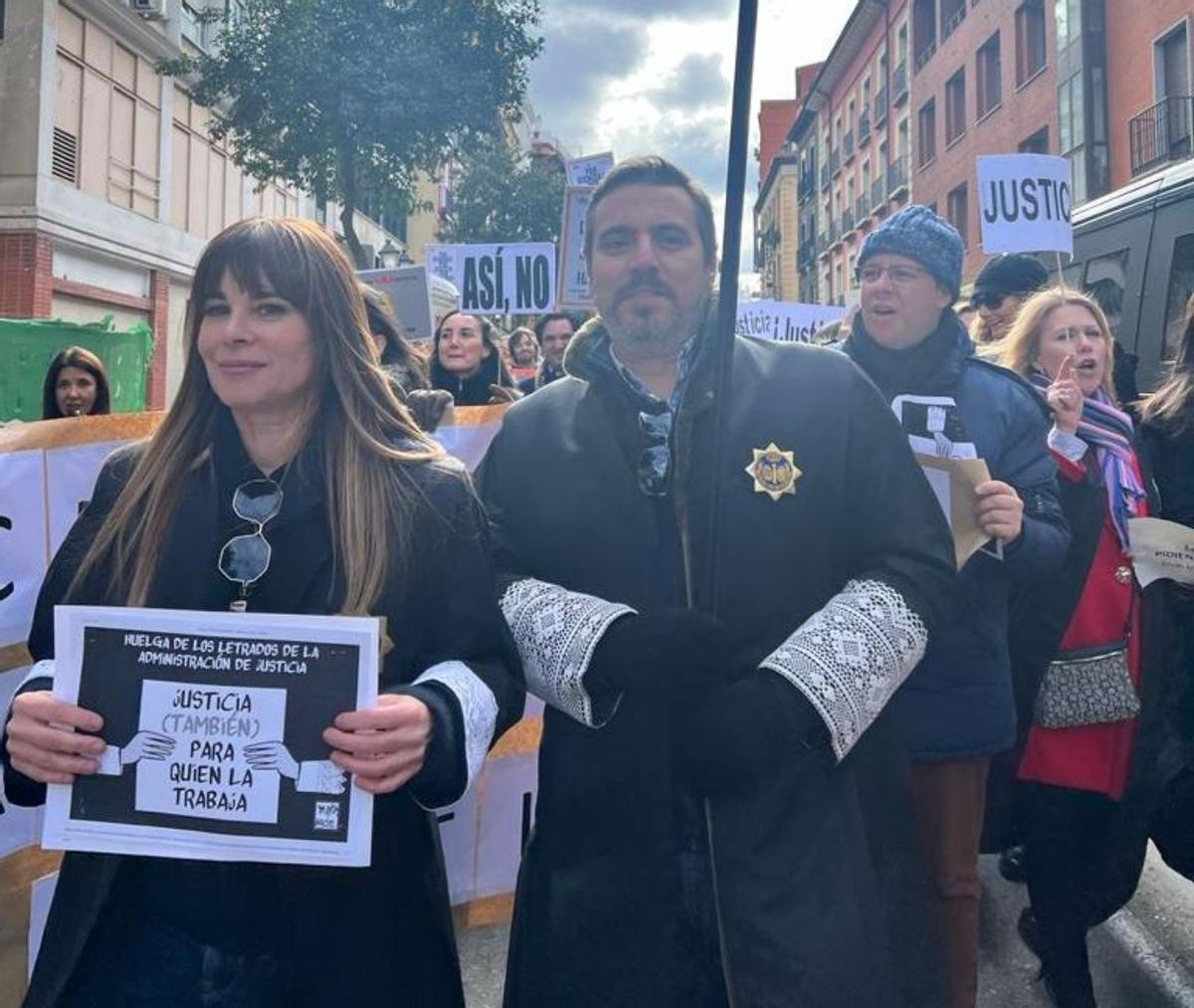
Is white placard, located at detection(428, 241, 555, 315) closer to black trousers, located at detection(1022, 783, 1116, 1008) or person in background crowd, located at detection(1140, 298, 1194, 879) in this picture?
person in background crowd, located at detection(1140, 298, 1194, 879)

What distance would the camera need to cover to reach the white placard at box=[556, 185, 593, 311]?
259 inches

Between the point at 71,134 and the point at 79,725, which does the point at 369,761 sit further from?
the point at 71,134

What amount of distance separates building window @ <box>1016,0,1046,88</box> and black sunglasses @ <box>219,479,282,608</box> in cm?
2524

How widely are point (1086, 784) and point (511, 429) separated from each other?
70.5 inches

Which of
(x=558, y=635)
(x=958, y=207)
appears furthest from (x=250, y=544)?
(x=958, y=207)

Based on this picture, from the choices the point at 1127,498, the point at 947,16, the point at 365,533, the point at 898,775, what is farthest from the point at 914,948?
the point at 947,16

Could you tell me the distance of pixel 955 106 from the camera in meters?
28.7

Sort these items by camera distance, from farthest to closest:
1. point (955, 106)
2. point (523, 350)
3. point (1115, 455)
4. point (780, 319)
Answer: 1. point (955, 106)
2. point (523, 350)
3. point (780, 319)
4. point (1115, 455)

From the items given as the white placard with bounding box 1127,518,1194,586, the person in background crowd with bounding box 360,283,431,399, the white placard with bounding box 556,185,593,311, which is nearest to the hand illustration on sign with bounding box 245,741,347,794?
the white placard with bounding box 1127,518,1194,586

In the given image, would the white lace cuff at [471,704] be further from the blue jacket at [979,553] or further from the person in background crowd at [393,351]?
the person in background crowd at [393,351]

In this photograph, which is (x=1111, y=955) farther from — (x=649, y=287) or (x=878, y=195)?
(x=878, y=195)

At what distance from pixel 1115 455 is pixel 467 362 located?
12.0 feet

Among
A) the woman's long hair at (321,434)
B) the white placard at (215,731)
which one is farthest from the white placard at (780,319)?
the white placard at (215,731)

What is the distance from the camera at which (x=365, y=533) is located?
1729 millimetres
